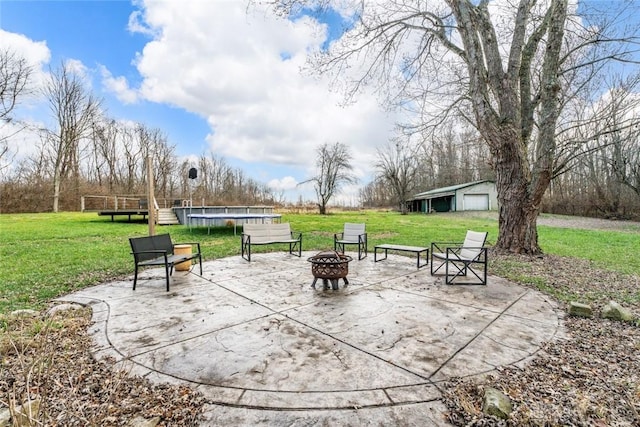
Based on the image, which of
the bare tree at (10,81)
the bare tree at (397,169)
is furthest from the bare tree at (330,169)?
the bare tree at (10,81)

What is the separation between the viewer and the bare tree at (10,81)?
9552mm

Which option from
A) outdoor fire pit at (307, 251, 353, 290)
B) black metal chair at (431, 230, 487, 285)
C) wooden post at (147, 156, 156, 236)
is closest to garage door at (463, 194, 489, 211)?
black metal chair at (431, 230, 487, 285)

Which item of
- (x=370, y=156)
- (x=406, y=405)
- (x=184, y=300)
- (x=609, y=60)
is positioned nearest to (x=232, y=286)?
(x=184, y=300)

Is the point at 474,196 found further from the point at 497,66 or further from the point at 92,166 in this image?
the point at 92,166

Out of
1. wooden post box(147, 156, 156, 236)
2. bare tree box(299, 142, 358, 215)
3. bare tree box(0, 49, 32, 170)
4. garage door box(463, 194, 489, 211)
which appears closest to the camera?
wooden post box(147, 156, 156, 236)

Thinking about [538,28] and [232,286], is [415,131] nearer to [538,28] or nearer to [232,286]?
[538,28]

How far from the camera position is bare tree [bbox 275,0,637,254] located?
6.77 meters

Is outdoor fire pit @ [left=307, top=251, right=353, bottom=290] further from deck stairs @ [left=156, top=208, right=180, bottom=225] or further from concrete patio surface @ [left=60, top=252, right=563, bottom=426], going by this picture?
deck stairs @ [left=156, top=208, right=180, bottom=225]

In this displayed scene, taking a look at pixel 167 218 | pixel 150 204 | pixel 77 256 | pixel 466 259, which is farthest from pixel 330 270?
pixel 167 218

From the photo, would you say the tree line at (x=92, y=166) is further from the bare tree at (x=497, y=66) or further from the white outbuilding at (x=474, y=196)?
the white outbuilding at (x=474, y=196)

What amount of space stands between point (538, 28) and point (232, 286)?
8745 mm

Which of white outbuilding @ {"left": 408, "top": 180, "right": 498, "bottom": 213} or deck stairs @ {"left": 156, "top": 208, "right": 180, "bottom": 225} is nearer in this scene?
deck stairs @ {"left": 156, "top": 208, "right": 180, "bottom": 225}

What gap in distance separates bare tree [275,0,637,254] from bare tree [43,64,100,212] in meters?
25.1

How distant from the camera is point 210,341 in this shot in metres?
2.82
